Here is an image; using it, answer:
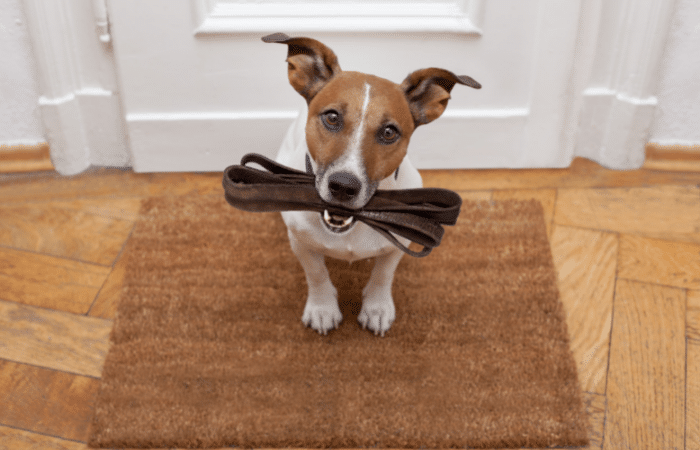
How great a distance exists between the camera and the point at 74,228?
5.75 feet

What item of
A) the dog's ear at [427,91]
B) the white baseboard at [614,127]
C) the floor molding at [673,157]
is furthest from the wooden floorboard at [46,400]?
the floor molding at [673,157]

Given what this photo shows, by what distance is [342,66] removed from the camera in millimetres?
1783

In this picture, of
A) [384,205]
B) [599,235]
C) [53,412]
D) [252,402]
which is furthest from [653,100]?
[53,412]

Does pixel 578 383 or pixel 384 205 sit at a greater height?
pixel 384 205

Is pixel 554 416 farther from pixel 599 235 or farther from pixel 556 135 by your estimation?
pixel 556 135

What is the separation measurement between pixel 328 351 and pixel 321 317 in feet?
0.27

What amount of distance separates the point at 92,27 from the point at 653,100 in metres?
1.67

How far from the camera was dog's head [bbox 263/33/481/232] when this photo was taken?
3.59 ft

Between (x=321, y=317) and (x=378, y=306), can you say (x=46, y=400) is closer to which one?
(x=321, y=317)

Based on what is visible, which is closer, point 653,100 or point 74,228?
point 74,228

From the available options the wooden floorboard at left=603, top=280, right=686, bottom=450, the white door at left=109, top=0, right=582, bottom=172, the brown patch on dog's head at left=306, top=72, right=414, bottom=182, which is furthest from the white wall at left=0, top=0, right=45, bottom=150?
the wooden floorboard at left=603, top=280, right=686, bottom=450

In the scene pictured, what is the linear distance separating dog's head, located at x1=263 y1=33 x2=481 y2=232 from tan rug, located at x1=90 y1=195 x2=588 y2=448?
461mm

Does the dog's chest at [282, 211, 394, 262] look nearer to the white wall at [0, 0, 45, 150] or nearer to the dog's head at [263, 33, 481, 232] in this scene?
the dog's head at [263, 33, 481, 232]

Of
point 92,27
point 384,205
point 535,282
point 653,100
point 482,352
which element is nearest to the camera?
point 384,205
